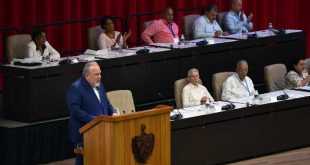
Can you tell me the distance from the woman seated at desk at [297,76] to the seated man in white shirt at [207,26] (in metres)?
1.25

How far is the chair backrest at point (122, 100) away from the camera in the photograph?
10469 millimetres

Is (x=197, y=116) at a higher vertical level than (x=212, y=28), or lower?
lower

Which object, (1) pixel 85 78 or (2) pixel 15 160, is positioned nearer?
(1) pixel 85 78

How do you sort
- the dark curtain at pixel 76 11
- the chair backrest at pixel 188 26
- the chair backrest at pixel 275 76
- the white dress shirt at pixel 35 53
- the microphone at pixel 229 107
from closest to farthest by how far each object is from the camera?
the microphone at pixel 229 107 < the white dress shirt at pixel 35 53 < the chair backrest at pixel 275 76 < the dark curtain at pixel 76 11 < the chair backrest at pixel 188 26

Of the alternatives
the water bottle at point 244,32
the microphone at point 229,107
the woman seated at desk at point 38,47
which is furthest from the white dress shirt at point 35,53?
the water bottle at point 244,32

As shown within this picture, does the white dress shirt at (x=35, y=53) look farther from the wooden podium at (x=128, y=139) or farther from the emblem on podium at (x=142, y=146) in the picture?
the emblem on podium at (x=142, y=146)

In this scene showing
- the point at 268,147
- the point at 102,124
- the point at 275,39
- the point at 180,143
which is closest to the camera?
the point at 102,124

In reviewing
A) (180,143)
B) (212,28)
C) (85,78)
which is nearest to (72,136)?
(85,78)

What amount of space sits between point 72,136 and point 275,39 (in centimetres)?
465

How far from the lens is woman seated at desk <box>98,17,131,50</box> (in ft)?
40.0

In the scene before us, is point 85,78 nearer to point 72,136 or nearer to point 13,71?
point 72,136

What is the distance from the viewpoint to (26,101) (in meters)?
10.7

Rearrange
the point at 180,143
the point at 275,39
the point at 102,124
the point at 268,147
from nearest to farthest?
1. the point at 102,124
2. the point at 180,143
3. the point at 268,147
4. the point at 275,39

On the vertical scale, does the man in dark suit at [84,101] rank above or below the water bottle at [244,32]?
below
